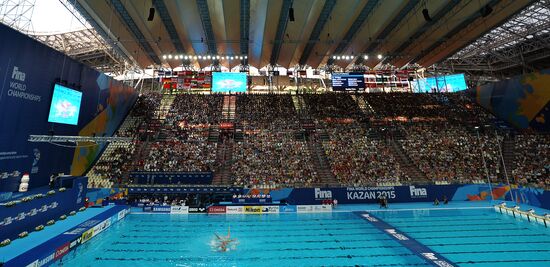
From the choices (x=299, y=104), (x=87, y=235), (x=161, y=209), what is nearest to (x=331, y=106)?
(x=299, y=104)

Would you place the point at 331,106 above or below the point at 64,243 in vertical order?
above

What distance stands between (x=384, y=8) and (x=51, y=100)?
24.3 meters

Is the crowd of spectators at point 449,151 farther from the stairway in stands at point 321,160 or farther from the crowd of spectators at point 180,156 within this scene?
the crowd of spectators at point 180,156

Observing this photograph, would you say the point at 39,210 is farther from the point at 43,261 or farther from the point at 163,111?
the point at 163,111

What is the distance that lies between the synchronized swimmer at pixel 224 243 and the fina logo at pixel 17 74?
531 inches

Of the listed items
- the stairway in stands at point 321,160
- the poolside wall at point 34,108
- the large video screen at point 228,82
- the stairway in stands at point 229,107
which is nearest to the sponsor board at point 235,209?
the stairway in stands at point 321,160

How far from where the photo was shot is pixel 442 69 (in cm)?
4103

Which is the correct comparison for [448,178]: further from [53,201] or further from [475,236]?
[53,201]

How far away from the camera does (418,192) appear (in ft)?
67.5

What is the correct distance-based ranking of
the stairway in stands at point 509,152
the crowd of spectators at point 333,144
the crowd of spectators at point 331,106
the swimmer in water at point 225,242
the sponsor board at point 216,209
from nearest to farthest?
1. the swimmer in water at point 225,242
2. the sponsor board at point 216,209
3. the crowd of spectators at point 333,144
4. the stairway in stands at point 509,152
5. the crowd of spectators at point 331,106

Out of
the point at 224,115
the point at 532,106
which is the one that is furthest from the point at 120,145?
the point at 532,106

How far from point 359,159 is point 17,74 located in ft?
78.8

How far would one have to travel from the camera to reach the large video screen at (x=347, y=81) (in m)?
30.5

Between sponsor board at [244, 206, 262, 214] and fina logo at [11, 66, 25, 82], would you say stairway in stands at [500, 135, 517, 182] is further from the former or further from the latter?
fina logo at [11, 66, 25, 82]
